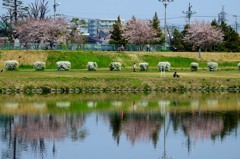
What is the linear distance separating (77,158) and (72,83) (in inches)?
1420

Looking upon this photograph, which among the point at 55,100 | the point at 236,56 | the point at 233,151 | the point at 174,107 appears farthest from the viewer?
the point at 236,56

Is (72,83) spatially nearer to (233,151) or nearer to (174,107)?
(174,107)

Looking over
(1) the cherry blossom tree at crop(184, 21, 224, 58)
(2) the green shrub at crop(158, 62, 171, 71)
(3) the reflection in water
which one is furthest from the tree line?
(3) the reflection in water

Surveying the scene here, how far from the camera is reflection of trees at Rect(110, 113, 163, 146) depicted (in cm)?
3578

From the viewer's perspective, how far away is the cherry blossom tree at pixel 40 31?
116625 mm

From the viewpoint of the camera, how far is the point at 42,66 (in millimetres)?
81875

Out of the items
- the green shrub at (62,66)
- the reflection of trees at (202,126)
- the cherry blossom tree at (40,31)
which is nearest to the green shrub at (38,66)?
the green shrub at (62,66)

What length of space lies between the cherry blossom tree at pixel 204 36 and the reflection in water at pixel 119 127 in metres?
57.3

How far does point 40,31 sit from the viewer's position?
117062 millimetres

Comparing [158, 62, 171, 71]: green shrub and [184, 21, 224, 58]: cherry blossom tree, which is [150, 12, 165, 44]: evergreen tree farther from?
[158, 62, 171, 71]: green shrub

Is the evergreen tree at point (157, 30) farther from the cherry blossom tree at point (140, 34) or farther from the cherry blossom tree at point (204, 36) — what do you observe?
the cherry blossom tree at point (204, 36)

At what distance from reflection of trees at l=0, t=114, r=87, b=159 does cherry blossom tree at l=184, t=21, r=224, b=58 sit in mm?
72034

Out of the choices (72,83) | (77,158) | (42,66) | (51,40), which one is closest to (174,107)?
→ (72,83)

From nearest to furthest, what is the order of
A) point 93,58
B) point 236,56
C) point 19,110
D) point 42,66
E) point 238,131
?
1. point 238,131
2. point 19,110
3. point 42,66
4. point 93,58
5. point 236,56
